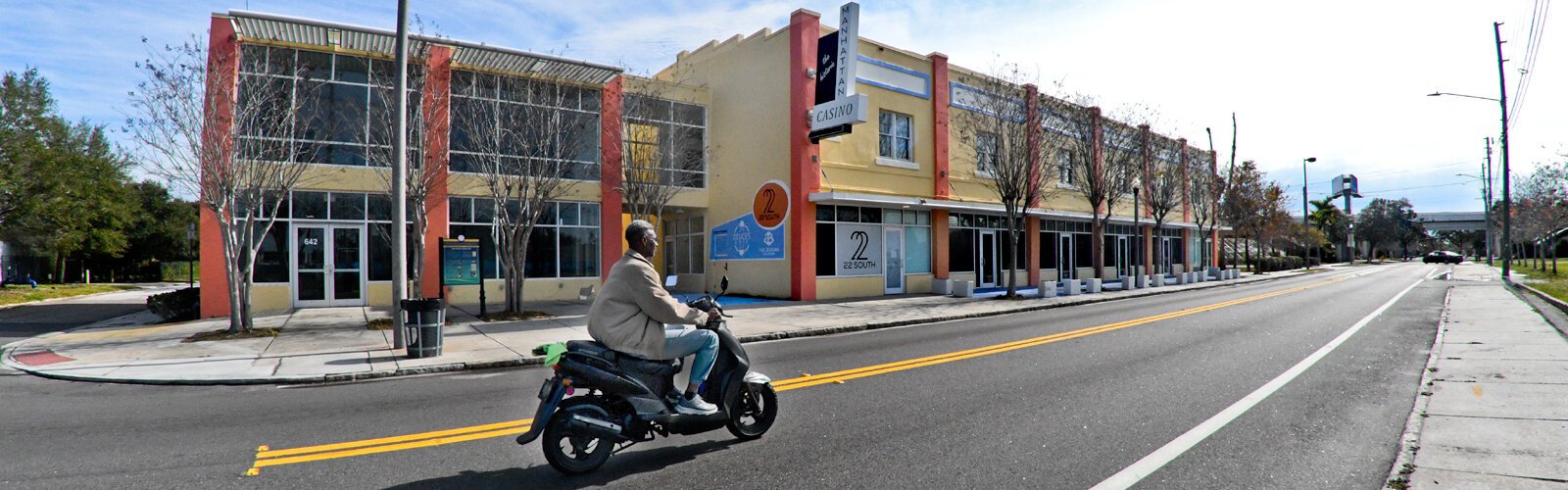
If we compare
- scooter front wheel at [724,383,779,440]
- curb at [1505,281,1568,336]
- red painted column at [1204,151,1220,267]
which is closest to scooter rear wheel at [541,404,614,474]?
scooter front wheel at [724,383,779,440]

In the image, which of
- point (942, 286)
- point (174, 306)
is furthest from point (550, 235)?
point (942, 286)

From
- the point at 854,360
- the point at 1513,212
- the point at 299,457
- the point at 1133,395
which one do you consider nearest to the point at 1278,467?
the point at 1133,395

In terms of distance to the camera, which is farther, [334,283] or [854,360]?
[334,283]

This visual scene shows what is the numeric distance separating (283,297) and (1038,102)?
22221 millimetres

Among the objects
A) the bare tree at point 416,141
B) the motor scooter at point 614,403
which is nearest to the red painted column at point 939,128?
the bare tree at point 416,141

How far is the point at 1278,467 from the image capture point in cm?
452

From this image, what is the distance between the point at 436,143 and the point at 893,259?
13.6 meters

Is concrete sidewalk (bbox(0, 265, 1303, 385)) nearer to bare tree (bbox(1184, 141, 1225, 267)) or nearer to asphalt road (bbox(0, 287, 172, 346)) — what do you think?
asphalt road (bbox(0, 287, 172, 346))

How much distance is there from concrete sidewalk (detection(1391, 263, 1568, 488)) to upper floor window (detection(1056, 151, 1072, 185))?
16.4m

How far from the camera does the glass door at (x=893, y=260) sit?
22.5 m

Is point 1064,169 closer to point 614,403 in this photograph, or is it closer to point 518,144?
point 518,144

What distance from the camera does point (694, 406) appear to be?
4.89 metres

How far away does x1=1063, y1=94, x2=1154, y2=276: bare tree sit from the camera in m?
25.8

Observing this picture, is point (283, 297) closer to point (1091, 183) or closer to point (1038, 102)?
point (1038, 102)
